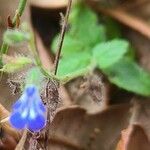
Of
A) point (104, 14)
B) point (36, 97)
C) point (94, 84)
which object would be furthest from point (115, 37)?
point (36, 97)

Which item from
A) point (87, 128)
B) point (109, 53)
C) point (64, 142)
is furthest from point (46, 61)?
point (64, 142)

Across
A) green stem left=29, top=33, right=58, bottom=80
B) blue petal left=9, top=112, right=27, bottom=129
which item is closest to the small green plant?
green stem left=29, top=33, right=58, bottom=80

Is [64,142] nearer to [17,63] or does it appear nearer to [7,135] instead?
[7,135]

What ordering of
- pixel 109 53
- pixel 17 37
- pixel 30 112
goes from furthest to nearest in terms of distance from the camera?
pixel 109 53
pixel 30 112
pixel 17 37

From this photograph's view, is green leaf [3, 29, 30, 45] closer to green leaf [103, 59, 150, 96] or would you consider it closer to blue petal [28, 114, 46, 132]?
blue petal [28, 114, 46, 132]

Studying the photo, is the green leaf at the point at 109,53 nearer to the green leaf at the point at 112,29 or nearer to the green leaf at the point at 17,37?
the green leaf at the point at 112,29

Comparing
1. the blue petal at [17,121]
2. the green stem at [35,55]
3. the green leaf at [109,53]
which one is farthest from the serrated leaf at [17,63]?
the green leaf at [109,53]

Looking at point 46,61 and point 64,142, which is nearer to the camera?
point 64,142
